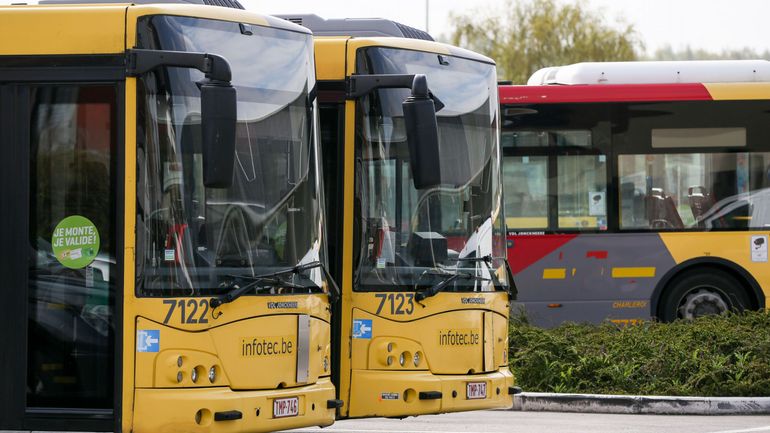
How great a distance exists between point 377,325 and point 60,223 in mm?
2661

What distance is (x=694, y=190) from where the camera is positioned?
1819 centimetres

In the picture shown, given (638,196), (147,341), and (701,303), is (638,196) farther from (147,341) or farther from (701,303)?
(147,341)

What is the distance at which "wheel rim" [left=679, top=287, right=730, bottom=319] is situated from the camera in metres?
18.0

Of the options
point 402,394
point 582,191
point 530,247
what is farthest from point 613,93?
point 402,394

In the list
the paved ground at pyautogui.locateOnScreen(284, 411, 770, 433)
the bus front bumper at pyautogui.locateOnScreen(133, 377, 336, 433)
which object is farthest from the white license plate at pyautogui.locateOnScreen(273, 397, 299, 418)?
the paved ground at pyautogui.locateOnScreen(284, 411, 770, 433)

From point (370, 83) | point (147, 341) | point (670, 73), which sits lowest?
point (147, 341)

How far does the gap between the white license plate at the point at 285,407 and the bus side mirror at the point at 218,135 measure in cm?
162

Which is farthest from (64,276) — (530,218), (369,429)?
(530,218)

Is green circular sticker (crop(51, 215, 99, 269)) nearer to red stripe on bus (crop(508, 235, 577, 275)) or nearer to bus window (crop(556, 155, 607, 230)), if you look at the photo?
red stripe on bus (crop(508, 235, 577, 275))

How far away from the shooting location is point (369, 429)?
12547mm

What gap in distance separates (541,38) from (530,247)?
42469mm

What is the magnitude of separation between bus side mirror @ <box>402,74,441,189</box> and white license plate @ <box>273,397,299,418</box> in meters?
1.60

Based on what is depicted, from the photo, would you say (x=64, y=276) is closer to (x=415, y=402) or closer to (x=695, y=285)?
(x=415, y=402)

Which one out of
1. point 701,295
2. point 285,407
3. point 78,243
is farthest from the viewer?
point 701,295
